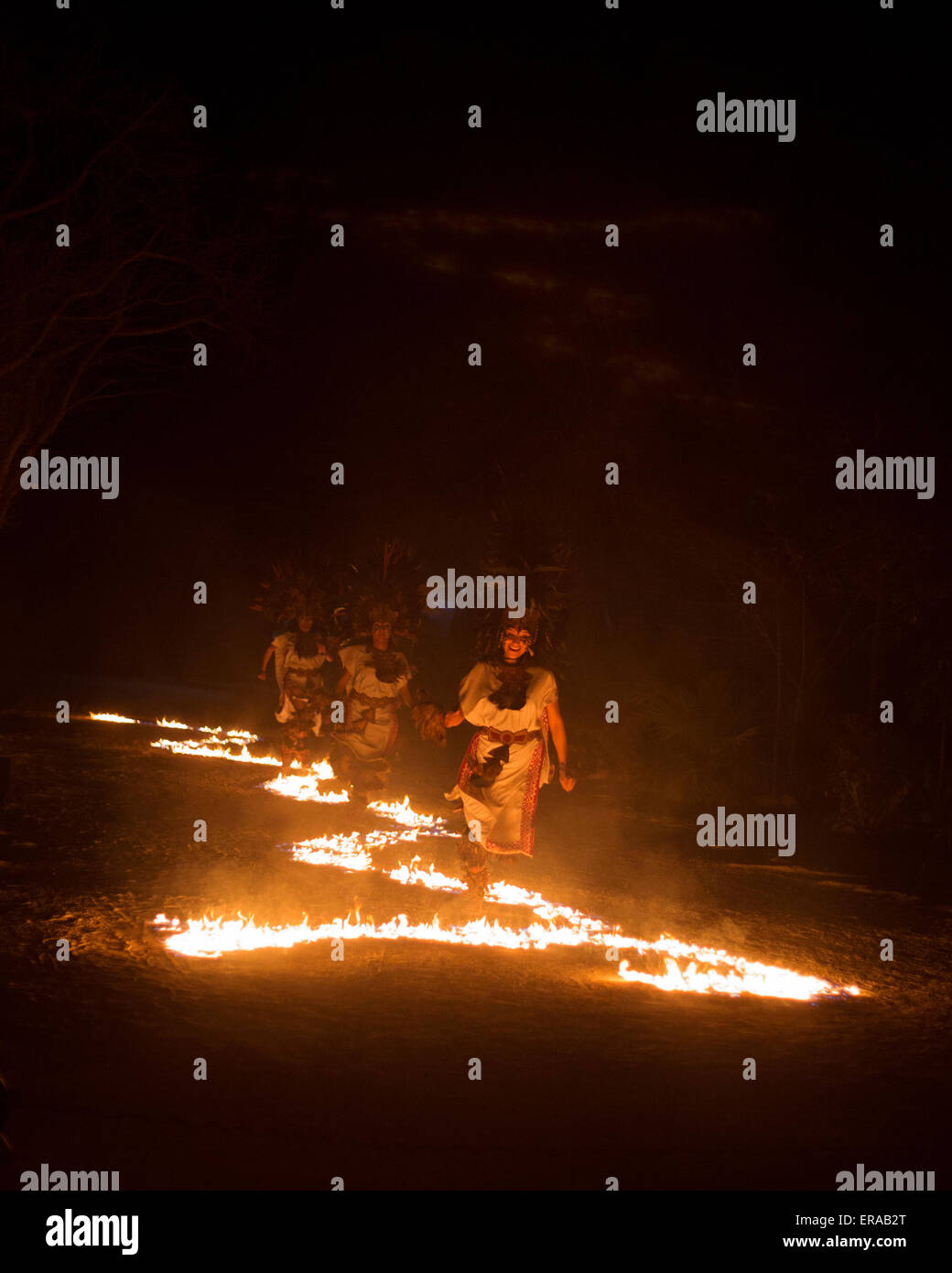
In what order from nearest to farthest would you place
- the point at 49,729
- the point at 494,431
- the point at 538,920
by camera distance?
the point at 538,920
the point at 49,729
the point at 494,431

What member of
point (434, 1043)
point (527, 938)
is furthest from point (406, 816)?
point (434, 1043)

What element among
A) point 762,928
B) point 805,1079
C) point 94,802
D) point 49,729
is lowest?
point 805,1079

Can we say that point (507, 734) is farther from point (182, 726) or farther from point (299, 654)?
point (182, 726)

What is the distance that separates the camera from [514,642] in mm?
9586

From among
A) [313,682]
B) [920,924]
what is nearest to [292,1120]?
[920,924]

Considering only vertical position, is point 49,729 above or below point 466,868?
above

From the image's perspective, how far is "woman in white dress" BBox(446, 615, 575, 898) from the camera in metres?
9.53

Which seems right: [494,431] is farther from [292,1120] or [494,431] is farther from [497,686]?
[292,1120]

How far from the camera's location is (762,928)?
29.8 feet

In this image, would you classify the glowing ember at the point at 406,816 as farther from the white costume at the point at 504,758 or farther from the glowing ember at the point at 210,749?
the glowing ember at the point at 210,749

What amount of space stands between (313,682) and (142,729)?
5.79m

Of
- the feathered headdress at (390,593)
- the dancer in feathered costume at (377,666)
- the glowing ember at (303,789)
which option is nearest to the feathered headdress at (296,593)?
the glowing ember at (303,789)

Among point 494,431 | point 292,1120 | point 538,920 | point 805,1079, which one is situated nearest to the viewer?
point 292,1120

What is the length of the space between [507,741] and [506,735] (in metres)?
0.05
